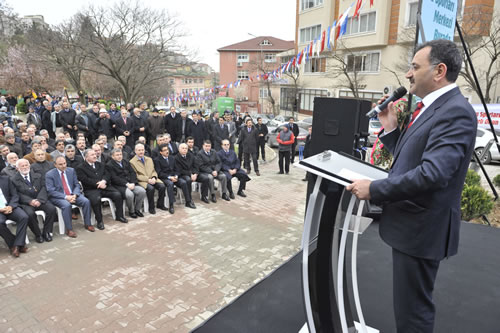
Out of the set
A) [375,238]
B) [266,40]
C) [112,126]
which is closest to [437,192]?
[375,238]

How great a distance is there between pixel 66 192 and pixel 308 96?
28.8 m

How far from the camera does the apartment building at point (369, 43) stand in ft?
61.8

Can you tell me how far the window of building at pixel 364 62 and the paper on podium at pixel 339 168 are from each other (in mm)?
24265

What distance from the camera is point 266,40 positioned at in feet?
178

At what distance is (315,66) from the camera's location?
30.2 meters

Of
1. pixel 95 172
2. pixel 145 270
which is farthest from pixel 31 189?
pixel 145 270

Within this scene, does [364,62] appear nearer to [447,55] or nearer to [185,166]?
[185,166]

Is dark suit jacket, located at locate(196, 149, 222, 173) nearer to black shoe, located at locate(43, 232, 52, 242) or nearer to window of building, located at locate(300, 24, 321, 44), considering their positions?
black shoe, located at locate(43, 232, 52, 242)

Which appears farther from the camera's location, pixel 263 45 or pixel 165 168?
pixel 263 45

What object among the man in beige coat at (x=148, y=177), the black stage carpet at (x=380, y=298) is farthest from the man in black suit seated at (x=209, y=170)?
the black stage carpet at (x=380, y=298)

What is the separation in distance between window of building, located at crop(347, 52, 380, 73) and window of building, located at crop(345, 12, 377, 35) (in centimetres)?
170

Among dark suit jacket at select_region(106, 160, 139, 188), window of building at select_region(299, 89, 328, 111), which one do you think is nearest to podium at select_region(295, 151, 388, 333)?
dark suit jacket at select_region(106, 160, 139, 188)

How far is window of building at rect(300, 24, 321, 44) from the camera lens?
28562 millimetres

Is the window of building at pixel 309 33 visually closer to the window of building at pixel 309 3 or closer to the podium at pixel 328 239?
the window of building at pixel 309 3
